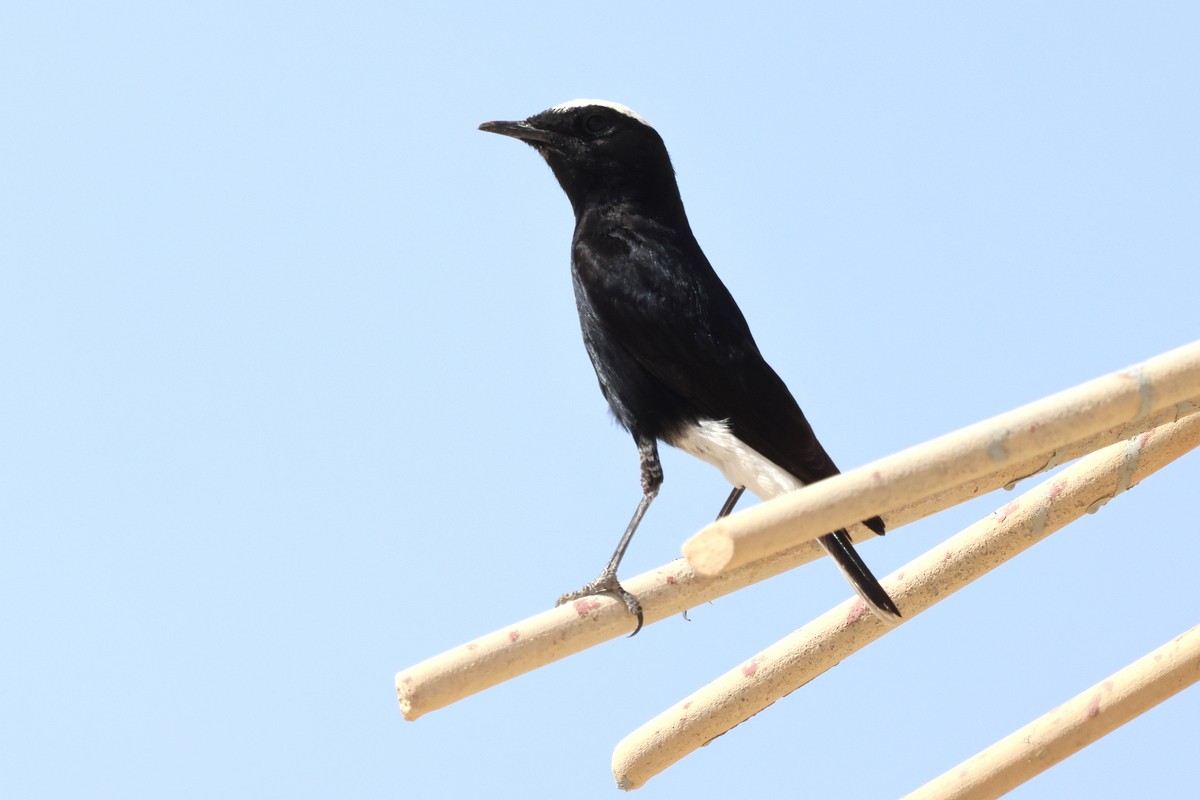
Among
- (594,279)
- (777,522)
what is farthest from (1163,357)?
(594,279)

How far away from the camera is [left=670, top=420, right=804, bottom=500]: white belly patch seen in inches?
181

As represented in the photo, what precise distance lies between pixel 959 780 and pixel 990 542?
61cm

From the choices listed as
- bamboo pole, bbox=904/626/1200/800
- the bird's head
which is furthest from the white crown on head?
bamboo pole, bbox=904/626/1200/800

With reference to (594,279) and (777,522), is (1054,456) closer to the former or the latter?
(777,522)

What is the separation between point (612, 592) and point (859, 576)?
630 mm

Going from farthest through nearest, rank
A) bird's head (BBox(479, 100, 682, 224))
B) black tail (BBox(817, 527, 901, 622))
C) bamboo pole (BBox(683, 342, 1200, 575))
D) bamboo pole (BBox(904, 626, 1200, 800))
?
bird's head (BBox(479, 100, 682, 224)), black tail (BBox(817, 527, 901, 622)), bamboo pole (BBox(904, 626, 1200, 800)), bamboo pole (BBox(683, 342, 1200, 575))

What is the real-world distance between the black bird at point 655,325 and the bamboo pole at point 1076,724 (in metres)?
1.16

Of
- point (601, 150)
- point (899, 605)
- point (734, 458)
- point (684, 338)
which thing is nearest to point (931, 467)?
point (899, 605)

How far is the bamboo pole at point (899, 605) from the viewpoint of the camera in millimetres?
3775

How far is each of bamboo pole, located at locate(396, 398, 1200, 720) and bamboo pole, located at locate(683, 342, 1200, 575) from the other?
29cm

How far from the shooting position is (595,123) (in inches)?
214

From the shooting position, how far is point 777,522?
2137 millimetres

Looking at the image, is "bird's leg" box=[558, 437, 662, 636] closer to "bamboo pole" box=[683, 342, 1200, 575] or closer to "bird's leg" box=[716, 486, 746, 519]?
"bird's leg" box=[716, 486, 746, 519]

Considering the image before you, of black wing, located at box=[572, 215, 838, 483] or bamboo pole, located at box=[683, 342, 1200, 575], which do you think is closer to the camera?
bamboo pole, located at box=[683, 342, 1200, 575]
